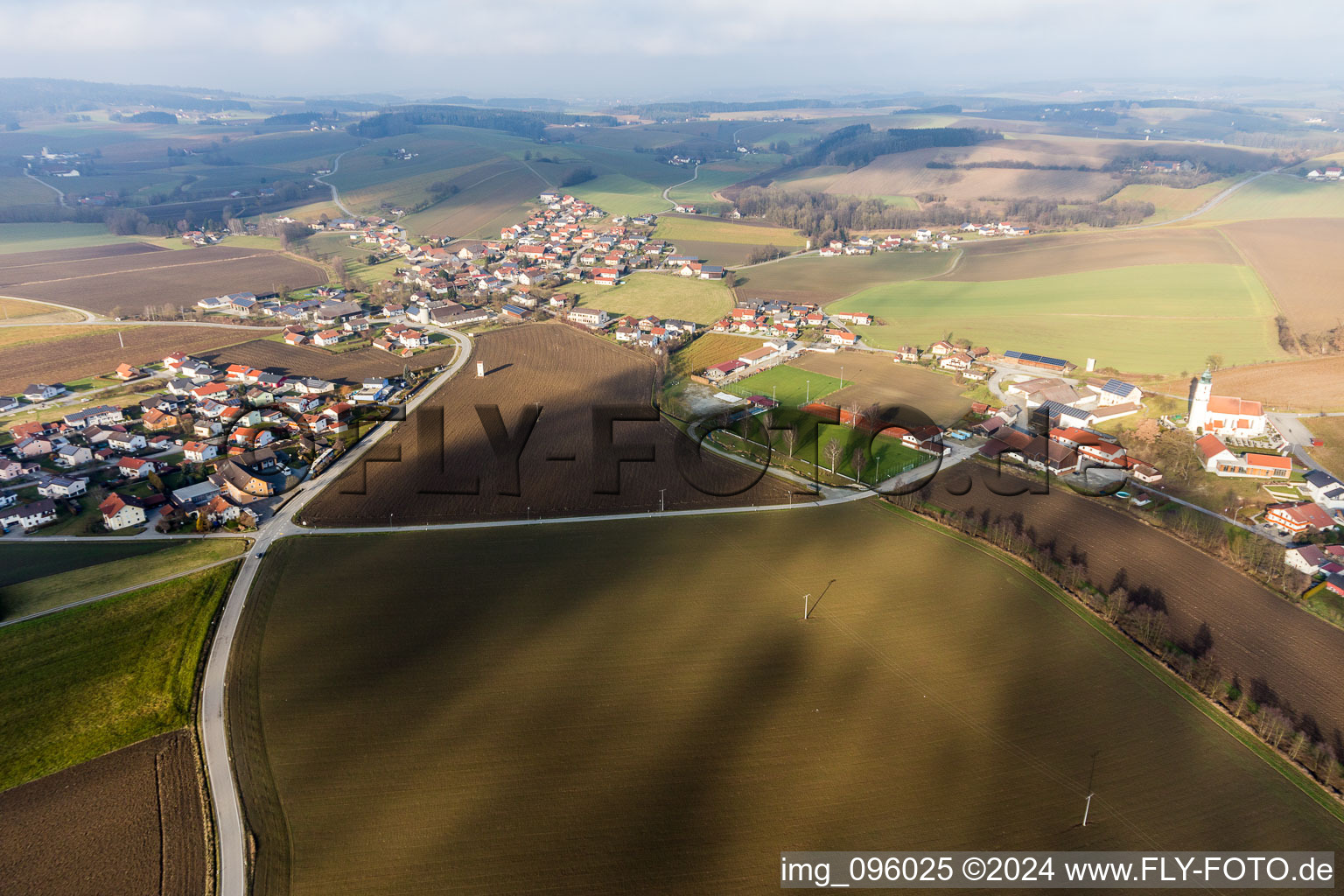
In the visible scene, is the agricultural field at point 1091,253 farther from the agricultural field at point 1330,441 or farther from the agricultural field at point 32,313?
the agricultural field at point 32,313

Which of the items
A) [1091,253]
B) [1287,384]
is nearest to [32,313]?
[1287,384]

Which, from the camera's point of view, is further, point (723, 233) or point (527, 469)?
point (723, 233)

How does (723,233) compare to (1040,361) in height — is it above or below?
above

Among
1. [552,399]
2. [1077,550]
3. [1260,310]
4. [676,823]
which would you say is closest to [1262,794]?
[1077,550]

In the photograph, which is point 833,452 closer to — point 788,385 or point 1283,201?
point 788,385

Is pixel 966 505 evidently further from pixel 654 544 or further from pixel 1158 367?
pixel 1158 367

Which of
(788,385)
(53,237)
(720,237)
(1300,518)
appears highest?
(720,237)
